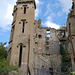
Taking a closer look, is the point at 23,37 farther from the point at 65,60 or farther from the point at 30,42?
the point at 65,60

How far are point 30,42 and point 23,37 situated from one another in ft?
5.09

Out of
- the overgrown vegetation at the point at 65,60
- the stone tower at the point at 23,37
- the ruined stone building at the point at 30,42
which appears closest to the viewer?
the stone tower at the point at 23,37

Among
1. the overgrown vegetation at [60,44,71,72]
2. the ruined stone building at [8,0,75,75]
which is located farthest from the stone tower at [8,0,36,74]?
the overgrown vegetation at [60,44,71,72]

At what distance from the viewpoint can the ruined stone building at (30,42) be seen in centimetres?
1902

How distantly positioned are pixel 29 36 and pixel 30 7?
6663mm

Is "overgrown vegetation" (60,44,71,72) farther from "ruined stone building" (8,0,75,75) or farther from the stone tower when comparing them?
the stone tower

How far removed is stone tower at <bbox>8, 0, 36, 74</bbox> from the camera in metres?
18.6

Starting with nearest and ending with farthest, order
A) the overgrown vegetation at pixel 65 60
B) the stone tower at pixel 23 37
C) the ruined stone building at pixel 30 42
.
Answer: the stone tower at pixel 23 37 < the ruined stone building at pixel 30 42 < the overgrown vegetation at pixel 65 60

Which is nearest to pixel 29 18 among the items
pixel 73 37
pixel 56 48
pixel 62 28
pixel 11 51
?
pixel 11 51

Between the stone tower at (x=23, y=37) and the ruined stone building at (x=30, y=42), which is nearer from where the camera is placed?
the stone tower at (x=23, y=37)

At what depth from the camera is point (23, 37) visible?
803 inches

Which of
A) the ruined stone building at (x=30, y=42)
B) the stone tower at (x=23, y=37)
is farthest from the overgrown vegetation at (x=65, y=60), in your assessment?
the stone tower at (x=23, y=37)

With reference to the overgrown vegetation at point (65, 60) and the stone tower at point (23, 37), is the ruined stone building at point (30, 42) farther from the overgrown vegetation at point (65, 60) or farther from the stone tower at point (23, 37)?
the overgrown vegetation at point (65, 60)

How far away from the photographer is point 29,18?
2222 centimetres
